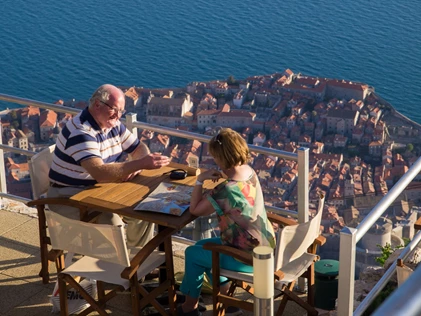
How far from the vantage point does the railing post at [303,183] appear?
316 centimetres

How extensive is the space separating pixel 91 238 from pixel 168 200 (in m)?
0.47

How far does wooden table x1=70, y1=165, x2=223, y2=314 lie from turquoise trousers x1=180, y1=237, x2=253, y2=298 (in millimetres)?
93

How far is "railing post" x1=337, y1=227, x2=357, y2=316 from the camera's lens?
211 cm

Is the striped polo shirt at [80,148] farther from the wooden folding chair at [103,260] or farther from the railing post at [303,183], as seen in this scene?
the railing post at [303,183]

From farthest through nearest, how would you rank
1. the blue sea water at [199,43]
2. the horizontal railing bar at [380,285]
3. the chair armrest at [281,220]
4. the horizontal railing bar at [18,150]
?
the blue sea water at [199,43]
the horizontal railing bar at [18,150]
the chair armrest at [281,220]
the horizontal railing bar at [380,285]

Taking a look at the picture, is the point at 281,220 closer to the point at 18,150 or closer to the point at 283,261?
the point at 283,261

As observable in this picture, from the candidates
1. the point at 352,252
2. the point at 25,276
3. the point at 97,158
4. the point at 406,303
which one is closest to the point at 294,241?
the point at 352,252

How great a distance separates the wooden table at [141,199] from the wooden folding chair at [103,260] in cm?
2

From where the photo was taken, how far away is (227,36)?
53.7m

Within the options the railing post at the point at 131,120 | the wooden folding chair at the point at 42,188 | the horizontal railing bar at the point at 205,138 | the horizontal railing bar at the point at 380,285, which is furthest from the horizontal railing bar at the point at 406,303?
the railing post at the point at 131,120

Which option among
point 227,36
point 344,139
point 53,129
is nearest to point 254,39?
point 227,36

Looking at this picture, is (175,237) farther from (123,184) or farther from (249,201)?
(249,201)

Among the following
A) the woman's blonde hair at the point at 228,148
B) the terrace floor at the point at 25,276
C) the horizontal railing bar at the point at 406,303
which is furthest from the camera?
the terrace floor at the point at 25,276

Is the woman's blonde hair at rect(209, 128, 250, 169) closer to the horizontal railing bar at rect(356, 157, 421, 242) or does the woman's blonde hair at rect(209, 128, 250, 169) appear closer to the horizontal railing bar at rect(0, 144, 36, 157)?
the horizontal railing bar at rect(356, 157, 421, 242)
